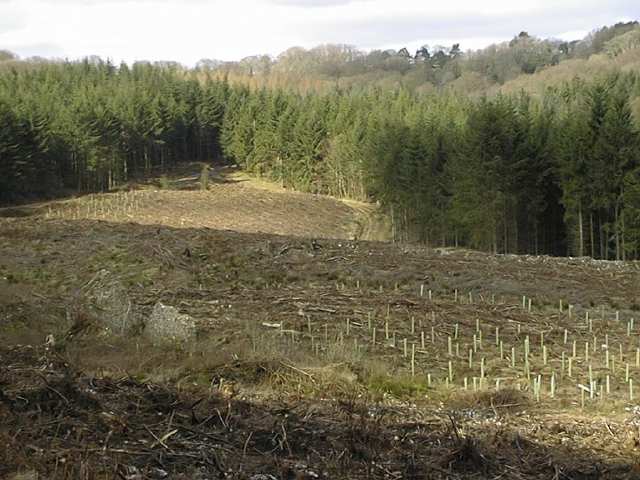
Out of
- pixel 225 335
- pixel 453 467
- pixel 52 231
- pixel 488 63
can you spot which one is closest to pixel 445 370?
pixel 225 335

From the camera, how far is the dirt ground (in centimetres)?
500

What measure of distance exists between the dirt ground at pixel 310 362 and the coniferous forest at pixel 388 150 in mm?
10582

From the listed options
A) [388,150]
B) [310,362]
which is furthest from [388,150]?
[310,362]

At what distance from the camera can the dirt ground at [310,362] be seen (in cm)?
500

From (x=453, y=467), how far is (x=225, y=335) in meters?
7.36

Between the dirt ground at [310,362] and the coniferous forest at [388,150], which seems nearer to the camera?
the dirt ground at [310,362]

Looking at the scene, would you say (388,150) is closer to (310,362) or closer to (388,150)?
(388,150)

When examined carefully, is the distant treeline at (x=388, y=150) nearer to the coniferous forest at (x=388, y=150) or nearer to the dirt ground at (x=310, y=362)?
the coniferous forest at (x=388, y=150)

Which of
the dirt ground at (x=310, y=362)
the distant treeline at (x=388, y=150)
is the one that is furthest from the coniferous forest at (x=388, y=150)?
the dirt ground at (x=310, y=362)

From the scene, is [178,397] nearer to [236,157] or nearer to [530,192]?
[530,192]

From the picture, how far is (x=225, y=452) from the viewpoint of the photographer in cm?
493

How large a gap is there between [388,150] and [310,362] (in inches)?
1521

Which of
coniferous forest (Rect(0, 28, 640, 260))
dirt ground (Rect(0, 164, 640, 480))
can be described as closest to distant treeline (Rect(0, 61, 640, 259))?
coniferous forest (Rect(0, 28, 640, 260))

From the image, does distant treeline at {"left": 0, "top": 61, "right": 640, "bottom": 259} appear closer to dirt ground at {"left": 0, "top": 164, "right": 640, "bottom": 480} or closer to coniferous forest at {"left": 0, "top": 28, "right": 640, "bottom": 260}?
coniferous forest at {"left": 0, "top": 28, "right": 640, "bottom": 260}
